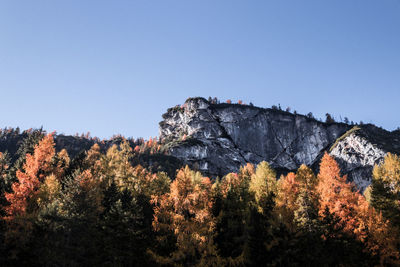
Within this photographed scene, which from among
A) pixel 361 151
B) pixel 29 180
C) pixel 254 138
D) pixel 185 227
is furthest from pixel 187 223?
pixel 254 138

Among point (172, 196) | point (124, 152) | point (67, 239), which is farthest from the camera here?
point (124, 152)

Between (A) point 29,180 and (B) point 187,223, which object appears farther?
(A) point 29,180

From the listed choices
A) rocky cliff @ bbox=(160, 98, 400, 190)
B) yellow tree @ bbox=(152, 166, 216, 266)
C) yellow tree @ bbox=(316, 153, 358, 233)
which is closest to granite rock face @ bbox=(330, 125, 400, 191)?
rocky cliff @ bbox=(160, 98, 400, 190)

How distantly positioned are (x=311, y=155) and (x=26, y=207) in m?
168

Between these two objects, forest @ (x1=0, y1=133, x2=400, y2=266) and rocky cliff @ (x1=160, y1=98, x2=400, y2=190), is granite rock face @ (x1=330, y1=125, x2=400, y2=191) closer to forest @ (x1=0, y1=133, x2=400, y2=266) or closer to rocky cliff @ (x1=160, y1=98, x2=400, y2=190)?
rocky cliff @ (x1=160, y1=98, x2=400, y2=190)

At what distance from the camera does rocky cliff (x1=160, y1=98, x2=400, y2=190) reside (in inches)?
5955

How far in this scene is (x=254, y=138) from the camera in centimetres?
16788

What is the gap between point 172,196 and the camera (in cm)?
2275

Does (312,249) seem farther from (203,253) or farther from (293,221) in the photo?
(203,253)

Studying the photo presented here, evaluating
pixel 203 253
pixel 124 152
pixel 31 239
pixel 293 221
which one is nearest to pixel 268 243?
pixel 293 221

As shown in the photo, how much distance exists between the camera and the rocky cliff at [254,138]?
15125 centimetres

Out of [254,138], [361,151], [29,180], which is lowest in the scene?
[29,180]

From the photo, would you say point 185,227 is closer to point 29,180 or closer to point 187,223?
point 187,223

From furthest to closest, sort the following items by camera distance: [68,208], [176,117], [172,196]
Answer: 1. [176,117]
2. [68,208]
3. [172,196]
